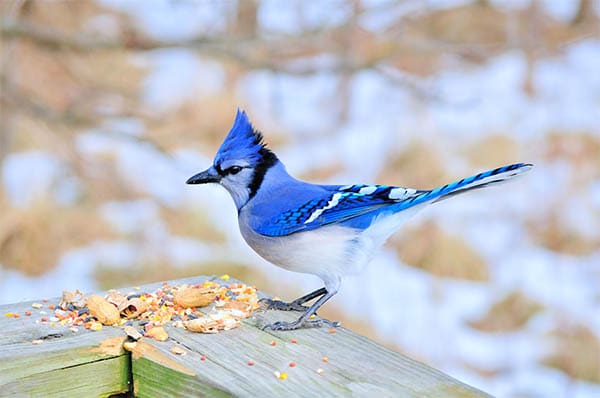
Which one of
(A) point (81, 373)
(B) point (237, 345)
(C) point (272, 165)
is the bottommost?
(A) point (81, 373)

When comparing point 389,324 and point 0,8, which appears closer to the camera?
point 0,8

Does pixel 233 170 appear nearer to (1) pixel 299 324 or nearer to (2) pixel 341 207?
(2) pixel 341 207

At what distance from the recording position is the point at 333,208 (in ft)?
6.23

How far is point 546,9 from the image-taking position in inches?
324

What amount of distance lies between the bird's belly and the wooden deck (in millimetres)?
240

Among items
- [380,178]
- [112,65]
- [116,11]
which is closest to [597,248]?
[380,178]

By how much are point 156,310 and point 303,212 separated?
39cm

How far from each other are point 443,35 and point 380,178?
2.59 m

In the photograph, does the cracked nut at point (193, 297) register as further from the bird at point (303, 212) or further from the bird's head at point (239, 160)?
the bird's head at point (239, 160)

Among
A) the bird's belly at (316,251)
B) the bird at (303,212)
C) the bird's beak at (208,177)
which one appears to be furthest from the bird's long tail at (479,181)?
the bird's beak at (208,177)

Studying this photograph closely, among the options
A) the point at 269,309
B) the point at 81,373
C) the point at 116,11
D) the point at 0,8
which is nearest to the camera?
the point at 81,373

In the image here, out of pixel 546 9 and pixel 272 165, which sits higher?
pixel 546 9

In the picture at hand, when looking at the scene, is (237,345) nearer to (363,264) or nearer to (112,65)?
(363,264)

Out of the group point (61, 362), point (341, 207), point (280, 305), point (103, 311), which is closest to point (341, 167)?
point (341, 207)
